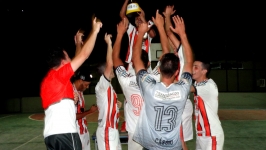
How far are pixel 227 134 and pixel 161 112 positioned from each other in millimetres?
A: 8158

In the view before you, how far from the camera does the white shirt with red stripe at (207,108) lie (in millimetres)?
4496

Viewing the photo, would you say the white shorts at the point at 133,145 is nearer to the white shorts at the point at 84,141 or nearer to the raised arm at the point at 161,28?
the white shorts at the point at 84,141

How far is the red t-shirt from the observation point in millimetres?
3495

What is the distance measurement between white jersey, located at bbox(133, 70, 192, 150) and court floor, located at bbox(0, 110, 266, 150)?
5392 millimetres

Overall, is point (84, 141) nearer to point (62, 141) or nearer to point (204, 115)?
point (62, 141)

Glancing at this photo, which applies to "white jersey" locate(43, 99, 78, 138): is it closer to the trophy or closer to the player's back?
the player's back

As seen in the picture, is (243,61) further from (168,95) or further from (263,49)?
(168,95)

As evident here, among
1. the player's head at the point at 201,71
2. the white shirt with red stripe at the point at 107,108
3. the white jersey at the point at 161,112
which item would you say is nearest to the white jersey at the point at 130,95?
the white shirt with red stripe at the point at 107,108

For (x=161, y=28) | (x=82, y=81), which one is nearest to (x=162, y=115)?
(x=161, y=28)

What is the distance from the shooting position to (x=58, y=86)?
353cm

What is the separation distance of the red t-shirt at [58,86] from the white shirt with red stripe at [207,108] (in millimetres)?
1964

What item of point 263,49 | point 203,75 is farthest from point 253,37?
point 203,75

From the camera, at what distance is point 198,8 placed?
26.3 metres

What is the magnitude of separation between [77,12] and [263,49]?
53.0ft
